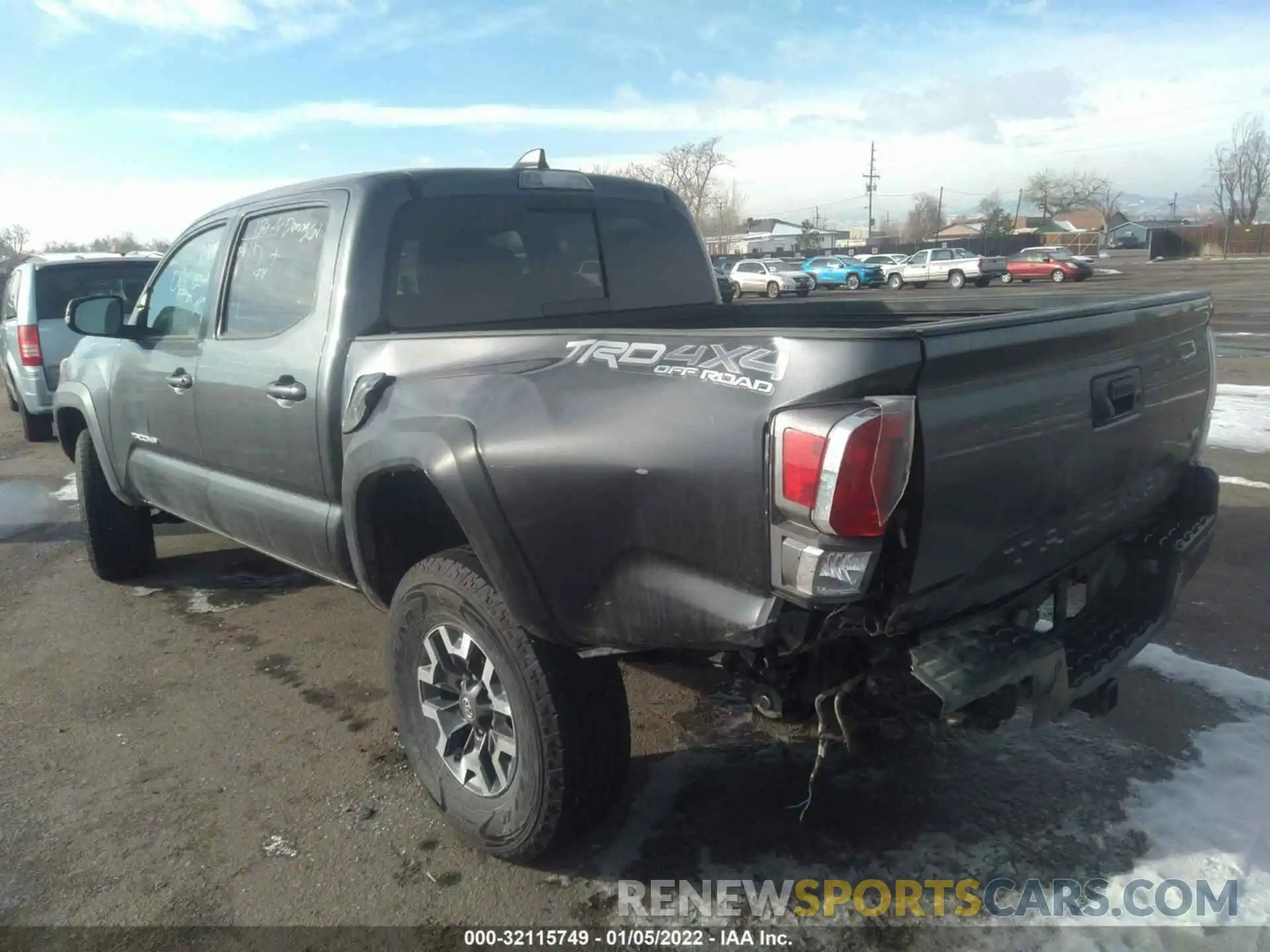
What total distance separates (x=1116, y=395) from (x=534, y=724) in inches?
70.7

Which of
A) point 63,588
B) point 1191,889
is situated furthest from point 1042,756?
point 63,588

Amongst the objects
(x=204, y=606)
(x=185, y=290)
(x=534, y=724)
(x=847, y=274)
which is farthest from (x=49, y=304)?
(x=847, y=274)

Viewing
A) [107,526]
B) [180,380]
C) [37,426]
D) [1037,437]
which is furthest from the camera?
[37,426]

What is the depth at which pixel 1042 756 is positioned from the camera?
131 inches

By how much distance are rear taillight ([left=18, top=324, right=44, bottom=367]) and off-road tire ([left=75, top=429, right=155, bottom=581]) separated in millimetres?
4401

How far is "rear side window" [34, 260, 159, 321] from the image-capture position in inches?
363

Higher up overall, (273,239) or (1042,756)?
(273,239)

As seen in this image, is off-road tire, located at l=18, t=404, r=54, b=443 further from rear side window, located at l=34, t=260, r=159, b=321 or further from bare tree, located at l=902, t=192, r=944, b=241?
bare tree, located at l=902, t=192, r=944, b=241

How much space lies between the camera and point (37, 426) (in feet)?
32.9

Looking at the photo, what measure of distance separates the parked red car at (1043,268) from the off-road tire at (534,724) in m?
37.6

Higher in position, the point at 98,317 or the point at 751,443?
the point at 98,317

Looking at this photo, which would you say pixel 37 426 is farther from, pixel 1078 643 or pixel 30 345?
pixel 1078 643

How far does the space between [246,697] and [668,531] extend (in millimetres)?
2611

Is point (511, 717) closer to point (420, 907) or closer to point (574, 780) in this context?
point (574, 780)
